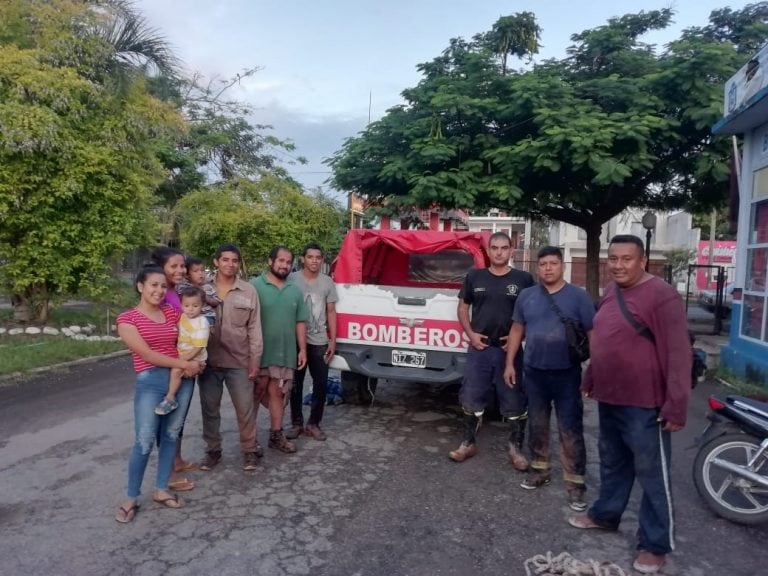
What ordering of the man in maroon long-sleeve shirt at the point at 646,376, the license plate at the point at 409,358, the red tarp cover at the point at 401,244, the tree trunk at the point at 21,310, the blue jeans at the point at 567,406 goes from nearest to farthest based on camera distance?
1. the man in maroon long-sleeve shirt at the point at 646,376
2. the blue jeans at the point at 567,406
3. the license plate at the point at 409,358
4. the red tarp cover at the point at 401,244
5. the tree trunk at the point at 21,310

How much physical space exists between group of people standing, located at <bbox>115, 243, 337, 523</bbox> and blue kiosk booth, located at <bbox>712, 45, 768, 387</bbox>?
6.27 m

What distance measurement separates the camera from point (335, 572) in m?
3.26

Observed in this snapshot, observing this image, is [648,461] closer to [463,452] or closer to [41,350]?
[463,452]

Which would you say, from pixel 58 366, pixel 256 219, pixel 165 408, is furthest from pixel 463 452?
pixel 256 219

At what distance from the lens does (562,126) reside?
1159 centimetres

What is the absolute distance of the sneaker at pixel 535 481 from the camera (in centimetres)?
450

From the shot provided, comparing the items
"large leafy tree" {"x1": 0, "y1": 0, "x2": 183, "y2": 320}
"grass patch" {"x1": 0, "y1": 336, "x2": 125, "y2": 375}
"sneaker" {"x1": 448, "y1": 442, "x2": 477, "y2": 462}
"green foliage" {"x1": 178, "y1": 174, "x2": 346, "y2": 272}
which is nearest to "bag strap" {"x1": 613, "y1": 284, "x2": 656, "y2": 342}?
"sneaker" {"x1": 448, "y1": 442, "x2": 477, "y2": 462}

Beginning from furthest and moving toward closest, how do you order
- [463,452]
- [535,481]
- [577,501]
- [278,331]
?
[463,452] → [278,331] → [535,481] → [577,501]

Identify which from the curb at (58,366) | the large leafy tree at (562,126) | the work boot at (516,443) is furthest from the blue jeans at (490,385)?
the large leafy tree at (562,126)

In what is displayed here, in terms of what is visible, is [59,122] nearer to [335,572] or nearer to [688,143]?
[335,572]

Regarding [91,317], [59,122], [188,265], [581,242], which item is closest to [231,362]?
[188,265]

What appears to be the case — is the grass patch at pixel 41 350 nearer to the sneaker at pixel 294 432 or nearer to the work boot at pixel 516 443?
the sneaker at pixel 294 432

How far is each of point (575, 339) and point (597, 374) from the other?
2.02 feet

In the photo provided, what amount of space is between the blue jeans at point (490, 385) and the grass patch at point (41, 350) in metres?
6.53
